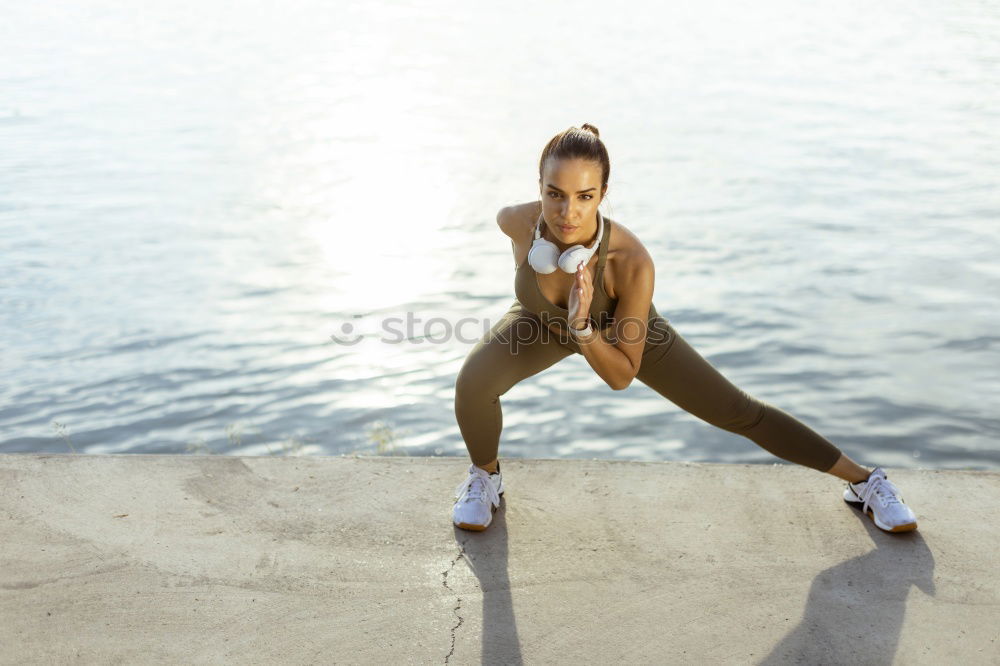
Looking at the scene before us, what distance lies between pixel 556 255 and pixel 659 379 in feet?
2.38

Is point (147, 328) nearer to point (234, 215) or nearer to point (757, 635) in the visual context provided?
point (234, 215)

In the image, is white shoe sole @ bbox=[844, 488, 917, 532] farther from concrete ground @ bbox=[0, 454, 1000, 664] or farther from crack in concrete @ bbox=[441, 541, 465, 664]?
crack in concrete @ bbox=[441, 541, 465, 664]

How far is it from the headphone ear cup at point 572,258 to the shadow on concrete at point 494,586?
3.63ft

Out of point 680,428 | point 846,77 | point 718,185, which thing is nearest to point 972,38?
point 846,77

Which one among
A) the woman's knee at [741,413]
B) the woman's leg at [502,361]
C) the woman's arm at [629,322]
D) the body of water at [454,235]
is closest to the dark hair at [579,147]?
the woman's arm at [629,322]

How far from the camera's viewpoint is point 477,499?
4004mm

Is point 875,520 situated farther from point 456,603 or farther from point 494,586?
point 456,603

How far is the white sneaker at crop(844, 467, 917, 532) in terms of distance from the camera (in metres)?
3.91

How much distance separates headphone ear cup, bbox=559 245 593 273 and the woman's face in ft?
0.27

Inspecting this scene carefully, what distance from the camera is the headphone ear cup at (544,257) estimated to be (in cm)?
353

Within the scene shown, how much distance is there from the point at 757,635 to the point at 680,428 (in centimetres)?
316

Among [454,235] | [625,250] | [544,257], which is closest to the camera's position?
[544,257]

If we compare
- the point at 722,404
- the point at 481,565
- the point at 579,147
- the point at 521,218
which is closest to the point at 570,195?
the point at 579,147

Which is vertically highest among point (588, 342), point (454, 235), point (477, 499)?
point (588, 342)
